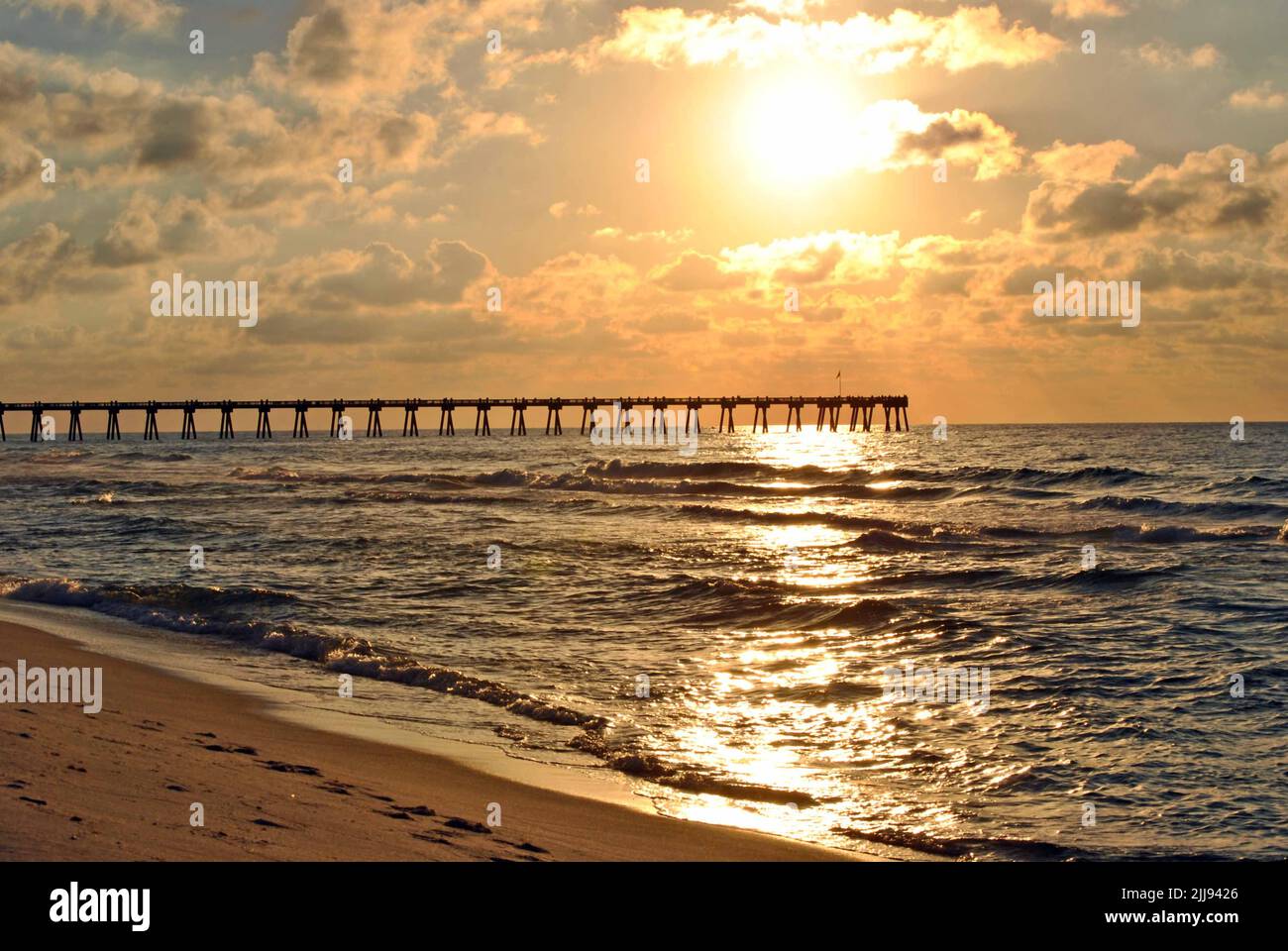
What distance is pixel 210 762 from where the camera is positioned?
27.6 feet

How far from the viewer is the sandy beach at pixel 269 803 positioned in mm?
6082

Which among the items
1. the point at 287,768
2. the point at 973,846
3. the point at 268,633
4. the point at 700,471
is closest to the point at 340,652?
the point at 268,633

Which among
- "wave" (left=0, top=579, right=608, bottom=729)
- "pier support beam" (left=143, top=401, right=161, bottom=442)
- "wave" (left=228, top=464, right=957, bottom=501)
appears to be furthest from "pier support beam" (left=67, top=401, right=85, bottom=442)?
"wave" (left=0, top=579, right=608, bottom=729)

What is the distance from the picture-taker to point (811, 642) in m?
15.2

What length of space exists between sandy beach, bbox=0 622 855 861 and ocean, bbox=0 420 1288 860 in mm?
918

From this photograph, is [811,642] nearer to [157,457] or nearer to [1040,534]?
[1040,534]

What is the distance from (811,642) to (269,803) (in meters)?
9.27

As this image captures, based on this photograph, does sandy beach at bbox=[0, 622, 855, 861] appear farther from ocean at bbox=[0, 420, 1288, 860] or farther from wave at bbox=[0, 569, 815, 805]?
wave at bbox=[0, 569, 815, 805]

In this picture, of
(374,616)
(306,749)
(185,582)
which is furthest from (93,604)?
(306,749)

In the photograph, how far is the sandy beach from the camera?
608 centimetres
